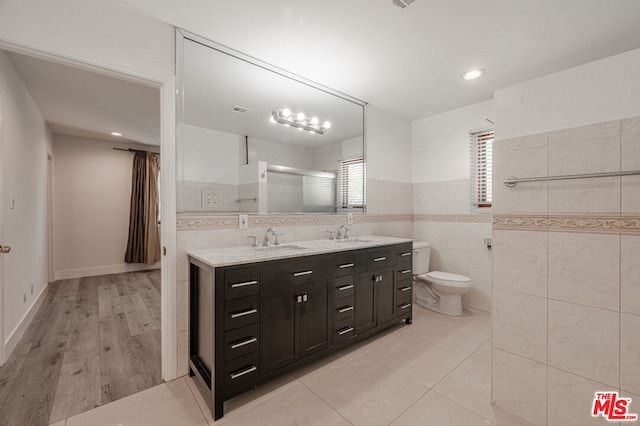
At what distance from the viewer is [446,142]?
138 inches

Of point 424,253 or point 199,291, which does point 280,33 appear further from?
point 424,253

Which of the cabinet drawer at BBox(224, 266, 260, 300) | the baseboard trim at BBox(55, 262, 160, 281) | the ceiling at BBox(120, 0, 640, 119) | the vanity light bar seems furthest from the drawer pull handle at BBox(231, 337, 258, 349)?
the baseboard trim at BBox(55, 262, 160, 281)

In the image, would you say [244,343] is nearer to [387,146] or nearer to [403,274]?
[403,274]

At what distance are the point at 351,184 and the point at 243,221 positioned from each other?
145 cm

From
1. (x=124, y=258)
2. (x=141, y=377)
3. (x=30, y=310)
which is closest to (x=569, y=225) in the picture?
(x=141, y=377)

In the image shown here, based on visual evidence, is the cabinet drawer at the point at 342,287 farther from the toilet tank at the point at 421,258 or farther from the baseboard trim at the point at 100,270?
the baseboard trim at the point at 100,270

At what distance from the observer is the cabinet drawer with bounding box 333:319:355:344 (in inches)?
83.4

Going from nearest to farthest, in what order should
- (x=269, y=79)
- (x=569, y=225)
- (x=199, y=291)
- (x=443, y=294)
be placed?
(x=569, y=225) → (x=199, y=291) → (x=269, y=79) → (x=443, y=294)

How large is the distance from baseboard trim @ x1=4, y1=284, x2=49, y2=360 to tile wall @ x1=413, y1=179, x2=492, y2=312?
4.28 m

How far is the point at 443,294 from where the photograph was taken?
3.09 metres

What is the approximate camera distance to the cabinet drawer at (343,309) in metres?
2.12

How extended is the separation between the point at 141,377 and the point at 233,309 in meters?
1.04

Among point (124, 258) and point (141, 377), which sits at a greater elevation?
point (124, 258)

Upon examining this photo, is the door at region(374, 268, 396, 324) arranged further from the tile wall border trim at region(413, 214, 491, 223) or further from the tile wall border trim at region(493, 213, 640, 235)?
the tile wall border trim at region(413, 214, 491, 223)
